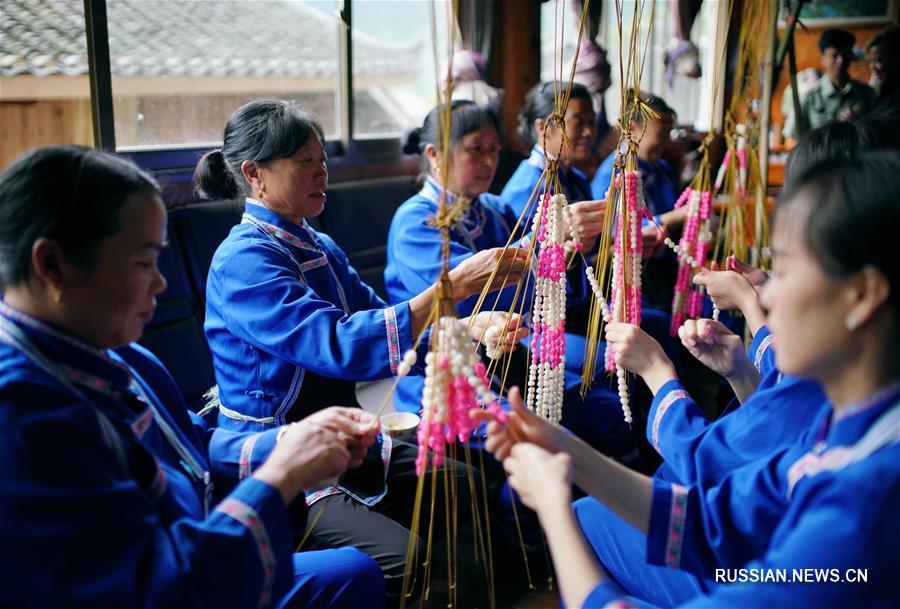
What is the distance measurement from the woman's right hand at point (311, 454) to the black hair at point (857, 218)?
74cm

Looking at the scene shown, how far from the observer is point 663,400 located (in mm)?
1515

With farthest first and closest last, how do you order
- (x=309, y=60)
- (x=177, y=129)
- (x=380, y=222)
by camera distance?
1. (x=309, y=60)
2. (x=380, y=222)
3. (x=177, y=129)

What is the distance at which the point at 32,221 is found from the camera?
1.03 meters

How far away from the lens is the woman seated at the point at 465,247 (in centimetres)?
248

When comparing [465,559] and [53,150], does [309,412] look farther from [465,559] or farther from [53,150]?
[53,150]

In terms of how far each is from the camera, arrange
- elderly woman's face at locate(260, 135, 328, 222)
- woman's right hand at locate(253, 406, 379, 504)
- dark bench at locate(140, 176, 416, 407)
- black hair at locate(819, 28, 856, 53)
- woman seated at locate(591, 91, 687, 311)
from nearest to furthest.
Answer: woman's right hand at locate(253, 406, 379, 504) → elderly woman's face at locate(260, 135, 328, 222) → dark bench at locate(140, 176, 416, 407) → woman seated at locate(591, 91, 687, 311) → black hair at locate(819, 28, 856, 53)

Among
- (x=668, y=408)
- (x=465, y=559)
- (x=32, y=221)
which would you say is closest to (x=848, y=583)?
(x=668, y=408)

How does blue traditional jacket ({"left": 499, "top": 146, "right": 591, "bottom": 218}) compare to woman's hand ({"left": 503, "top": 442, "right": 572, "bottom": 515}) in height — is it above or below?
above

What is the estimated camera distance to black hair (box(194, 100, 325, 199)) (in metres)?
1.86

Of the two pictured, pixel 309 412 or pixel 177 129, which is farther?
pixel 177 129

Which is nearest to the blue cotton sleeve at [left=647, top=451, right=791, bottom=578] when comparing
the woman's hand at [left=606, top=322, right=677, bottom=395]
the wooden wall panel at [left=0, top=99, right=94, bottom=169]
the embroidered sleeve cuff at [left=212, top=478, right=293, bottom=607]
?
the woman's hand at [left=606, top=322, right=677, bottom=395]

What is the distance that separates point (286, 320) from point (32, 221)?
0.76 metres

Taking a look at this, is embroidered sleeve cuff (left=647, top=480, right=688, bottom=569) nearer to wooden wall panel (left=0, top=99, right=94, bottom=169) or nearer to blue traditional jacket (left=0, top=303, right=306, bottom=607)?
blue traditional jacket (left=0, top=303, right=306, bottom=607)

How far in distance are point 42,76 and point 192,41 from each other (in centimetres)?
105
